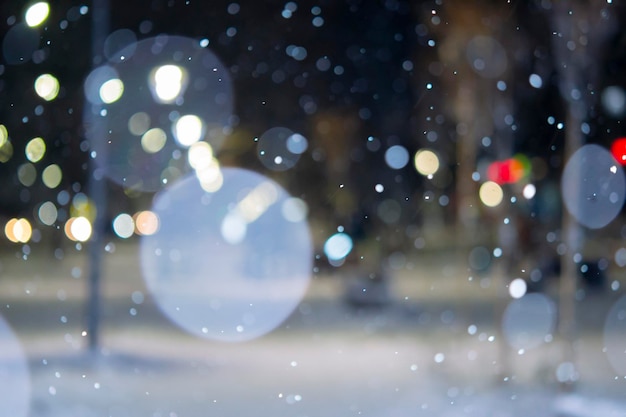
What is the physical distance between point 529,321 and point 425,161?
25.6m

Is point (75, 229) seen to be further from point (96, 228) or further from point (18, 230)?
point (96, 228)

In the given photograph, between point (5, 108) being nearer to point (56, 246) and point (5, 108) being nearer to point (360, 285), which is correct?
point (360, 285)

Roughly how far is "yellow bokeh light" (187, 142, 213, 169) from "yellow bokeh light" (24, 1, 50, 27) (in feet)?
73.6

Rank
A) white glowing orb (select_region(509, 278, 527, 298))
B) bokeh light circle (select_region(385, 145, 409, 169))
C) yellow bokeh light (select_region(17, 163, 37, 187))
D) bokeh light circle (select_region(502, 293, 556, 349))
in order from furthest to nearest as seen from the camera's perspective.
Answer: bokeh light circle (select_region(385, 145, 409, 169)), yellow bokeh light (select_region(17, 163, 37, 187)), white glowing orb (select_region(509, 278, 527, 298)), bokeh light circle (select_region(502, 293, 556, 349))

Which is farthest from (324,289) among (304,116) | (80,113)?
(304,116)

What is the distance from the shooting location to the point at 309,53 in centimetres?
3516

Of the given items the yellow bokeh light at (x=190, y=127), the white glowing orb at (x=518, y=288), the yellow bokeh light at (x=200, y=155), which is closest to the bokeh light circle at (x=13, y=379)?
the white glowing orb at (x=518, y=288)

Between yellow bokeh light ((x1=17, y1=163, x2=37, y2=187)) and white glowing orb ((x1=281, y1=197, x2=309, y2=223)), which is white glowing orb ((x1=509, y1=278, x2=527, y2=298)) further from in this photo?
white glowing orb ((x1=281, y1=197, x2=309, y2=223))

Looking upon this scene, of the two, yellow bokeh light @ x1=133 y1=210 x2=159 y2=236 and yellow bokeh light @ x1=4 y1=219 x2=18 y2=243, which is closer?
yellow bokeh light @ x1=4 y1=219 x2=18 y2=243

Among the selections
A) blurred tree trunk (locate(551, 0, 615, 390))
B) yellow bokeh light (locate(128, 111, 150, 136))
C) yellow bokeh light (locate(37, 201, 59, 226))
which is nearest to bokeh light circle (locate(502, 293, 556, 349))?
blurred tree trunk (locate(551, 0, 615, 390))

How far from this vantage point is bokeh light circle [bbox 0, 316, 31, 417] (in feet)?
26.7

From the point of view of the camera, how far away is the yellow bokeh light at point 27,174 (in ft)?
118

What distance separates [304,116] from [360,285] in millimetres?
19785

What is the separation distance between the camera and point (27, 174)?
39156 millimetres
